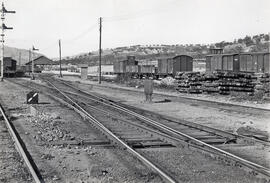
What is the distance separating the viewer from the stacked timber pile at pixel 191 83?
3035 centimetres

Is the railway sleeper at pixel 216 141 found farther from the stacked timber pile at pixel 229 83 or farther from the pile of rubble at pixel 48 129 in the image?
the stacked timber pile at pixel 229 83

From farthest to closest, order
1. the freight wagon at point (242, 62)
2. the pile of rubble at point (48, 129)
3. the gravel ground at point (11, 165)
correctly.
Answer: the freight wagon at point (242, 62)
the pile of rubble at point (48, 129)
the gravel ground at point (11, 165)

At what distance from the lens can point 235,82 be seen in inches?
1113

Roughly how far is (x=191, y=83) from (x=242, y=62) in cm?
1000

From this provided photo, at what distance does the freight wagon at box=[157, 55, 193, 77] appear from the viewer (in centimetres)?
4859

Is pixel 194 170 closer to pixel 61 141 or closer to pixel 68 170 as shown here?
pixel 68 170

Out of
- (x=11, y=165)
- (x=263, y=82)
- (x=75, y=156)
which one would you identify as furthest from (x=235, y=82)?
(x=11, y=165)

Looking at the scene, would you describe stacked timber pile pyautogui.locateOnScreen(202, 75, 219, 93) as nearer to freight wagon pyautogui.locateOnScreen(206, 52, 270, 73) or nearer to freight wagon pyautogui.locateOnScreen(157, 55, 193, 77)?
freight wagon pyautogui.locateOnScreen(206, 52, 270, 73)

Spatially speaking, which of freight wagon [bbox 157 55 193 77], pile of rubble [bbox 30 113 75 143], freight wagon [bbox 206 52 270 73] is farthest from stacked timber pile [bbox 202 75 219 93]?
freight wagon [bbox 157 55 193 77]

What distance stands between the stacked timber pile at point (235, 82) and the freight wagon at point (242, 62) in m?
5.99

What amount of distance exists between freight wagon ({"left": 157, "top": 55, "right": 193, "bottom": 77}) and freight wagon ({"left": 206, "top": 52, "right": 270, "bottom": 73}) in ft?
17.3

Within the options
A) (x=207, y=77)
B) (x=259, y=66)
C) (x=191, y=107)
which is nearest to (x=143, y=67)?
(x=259, y=66)

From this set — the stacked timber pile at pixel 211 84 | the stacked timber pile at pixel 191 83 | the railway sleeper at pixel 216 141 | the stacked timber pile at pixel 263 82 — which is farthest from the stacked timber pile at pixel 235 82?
the railway sleeper at pixel 216 141

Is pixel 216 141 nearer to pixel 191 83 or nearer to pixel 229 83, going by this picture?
pixel 229 83
